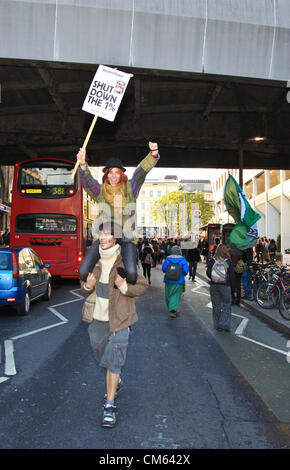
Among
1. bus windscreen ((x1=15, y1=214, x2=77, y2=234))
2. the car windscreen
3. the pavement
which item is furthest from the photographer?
bus windscreen ((x1=15, y1=214, x2=77, y2=234))

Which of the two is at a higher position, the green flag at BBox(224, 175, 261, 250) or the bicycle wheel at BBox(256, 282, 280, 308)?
the green flag at BBox(224, 175, 261, 250)

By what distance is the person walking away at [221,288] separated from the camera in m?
7.52

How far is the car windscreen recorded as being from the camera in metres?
8.66

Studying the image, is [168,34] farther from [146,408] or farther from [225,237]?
[225,237]

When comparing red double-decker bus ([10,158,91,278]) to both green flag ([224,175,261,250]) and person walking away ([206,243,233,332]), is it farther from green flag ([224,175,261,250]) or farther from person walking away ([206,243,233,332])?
person walking away ([206,243,233,332])

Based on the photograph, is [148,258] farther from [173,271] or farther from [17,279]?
[17,279]

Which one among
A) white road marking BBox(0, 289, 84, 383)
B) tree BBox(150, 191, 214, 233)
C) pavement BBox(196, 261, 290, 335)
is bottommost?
pavement BBox(196, 261, 290, 335)

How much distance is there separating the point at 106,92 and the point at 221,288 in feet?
13.9

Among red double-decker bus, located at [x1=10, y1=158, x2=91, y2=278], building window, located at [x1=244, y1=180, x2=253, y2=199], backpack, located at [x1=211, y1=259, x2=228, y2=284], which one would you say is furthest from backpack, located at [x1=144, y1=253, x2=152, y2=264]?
building window, located at [x1=244, y1=180, x2=253, y2=199]

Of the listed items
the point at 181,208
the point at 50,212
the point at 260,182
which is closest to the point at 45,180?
the point at 50,212

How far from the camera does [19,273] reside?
8.77 m

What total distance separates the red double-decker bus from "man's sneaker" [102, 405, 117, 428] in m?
10.3

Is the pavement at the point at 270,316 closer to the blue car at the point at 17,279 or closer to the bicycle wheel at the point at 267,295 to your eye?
the bicycle wheel at the point at 267,295
